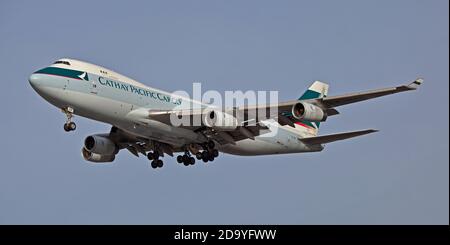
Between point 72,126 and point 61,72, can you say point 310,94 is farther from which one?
point 61,72

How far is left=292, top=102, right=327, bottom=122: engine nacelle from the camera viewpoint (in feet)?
148

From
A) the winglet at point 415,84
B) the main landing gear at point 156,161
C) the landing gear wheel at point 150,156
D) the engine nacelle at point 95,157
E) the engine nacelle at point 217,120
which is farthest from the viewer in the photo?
the engine nacelle at point 95,157

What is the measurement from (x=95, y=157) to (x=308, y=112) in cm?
1570

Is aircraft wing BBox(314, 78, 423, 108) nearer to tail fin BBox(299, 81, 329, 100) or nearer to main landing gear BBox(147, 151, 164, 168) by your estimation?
main landing gear BBox(147, 151, 164, 168)

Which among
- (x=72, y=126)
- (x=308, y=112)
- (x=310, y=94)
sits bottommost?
(x=72, y=126)

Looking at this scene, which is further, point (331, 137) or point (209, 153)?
point (331, 137)

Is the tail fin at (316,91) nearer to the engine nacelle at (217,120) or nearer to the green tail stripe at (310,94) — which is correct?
the green tail stripe at (310,94)

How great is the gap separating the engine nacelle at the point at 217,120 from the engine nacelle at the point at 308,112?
14.0 feet

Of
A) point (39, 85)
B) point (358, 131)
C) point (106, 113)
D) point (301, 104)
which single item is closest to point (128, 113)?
point (106, 113)

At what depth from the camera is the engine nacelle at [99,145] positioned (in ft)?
173

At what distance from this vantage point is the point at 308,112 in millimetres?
45125

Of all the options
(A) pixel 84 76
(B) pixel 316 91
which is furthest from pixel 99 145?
(B) pixel 316 91

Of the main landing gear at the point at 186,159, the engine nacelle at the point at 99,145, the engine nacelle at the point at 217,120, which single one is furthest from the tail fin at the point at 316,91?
the engine nacelle at the point at 99,145
